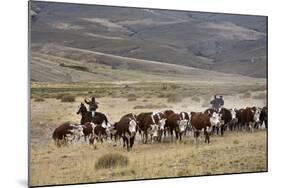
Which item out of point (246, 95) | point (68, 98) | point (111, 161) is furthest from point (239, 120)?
point (68, 98)

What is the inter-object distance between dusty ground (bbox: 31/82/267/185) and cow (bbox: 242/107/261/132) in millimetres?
46

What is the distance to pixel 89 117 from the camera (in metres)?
3.29

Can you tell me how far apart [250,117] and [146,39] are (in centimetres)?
102

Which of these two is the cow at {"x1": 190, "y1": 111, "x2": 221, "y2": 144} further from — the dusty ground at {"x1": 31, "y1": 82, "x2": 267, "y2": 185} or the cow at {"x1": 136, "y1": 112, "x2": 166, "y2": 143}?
the cow at {"x1": 136, "y1": 112, "x2": 166, "y2": 143}

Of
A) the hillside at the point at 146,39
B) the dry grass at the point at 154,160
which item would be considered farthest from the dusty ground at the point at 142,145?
the hillside at the point at 146,39

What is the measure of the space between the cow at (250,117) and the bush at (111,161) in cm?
100

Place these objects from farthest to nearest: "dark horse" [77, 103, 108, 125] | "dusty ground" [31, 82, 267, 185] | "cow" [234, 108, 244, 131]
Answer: "cow" [234, 108, 244, 131], "dark horse" [77, 103, 108, 125], "dusty ground" [31, 82, 267, 185]

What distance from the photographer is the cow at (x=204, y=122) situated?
3.54 meters

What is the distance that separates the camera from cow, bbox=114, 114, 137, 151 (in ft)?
11.0

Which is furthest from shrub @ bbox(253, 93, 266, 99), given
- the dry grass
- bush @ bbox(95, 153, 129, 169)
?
bush @ bbox(95, 153, 129, 169)

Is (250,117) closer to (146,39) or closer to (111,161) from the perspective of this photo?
(146,39)

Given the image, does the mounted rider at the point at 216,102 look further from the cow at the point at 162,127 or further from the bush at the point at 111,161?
the bush at the point at 111,161
